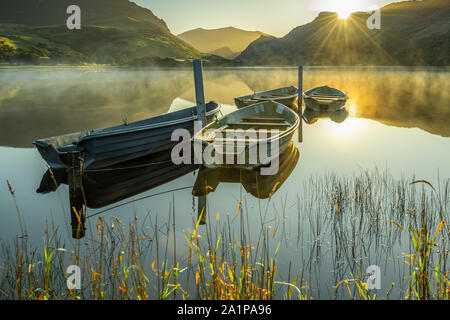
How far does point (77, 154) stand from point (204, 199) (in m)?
3.53

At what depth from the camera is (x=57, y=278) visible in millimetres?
5242

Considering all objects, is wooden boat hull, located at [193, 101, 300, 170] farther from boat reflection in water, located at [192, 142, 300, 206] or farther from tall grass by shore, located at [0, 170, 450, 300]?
tall grass by shore, located at [0, 170, 450, 300]

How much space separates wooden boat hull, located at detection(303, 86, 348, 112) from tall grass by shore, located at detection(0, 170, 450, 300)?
16.5 meters

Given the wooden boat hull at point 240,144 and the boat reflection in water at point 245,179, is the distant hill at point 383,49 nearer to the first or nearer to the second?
the wooden boat hull at point 240,144

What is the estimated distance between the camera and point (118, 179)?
36.6 feet

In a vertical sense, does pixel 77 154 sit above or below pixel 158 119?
below

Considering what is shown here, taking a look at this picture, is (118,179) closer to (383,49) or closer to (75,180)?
(75,180)

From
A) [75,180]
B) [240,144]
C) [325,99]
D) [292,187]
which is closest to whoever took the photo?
[75,180]

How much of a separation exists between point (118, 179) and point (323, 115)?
18.4 m

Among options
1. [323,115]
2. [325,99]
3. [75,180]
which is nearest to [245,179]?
[75,180]
